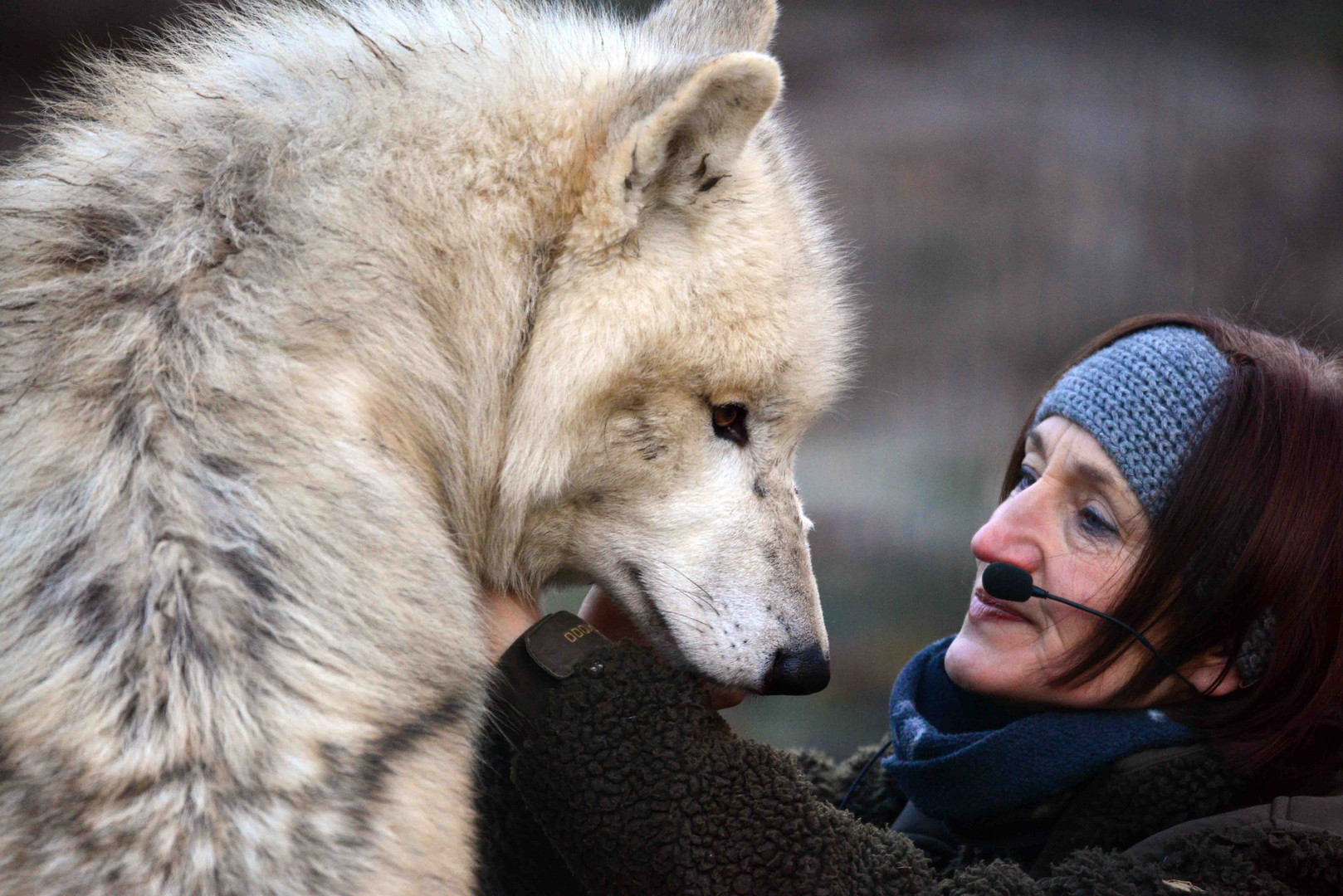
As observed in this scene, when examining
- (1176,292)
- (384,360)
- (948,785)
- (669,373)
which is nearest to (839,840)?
(948,785)

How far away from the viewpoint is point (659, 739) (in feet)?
4.85

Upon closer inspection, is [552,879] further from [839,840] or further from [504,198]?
[504,198]

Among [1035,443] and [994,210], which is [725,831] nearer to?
[1035,443]

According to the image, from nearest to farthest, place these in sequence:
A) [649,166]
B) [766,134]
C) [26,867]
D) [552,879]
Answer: [26,867] → [649,166] → [552,879] → [766,134]

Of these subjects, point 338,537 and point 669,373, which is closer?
point 338,537

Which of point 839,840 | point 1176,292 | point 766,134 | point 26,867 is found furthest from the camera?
point 1176,292

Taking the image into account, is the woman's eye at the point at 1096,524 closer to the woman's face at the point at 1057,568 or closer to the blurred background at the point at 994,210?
the woman's face at the point at 1057,568

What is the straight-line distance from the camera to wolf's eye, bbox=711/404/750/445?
71.3 inches

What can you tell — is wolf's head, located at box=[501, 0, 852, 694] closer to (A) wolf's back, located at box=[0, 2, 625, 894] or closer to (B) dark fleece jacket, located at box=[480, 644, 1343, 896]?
(A) wolf's back, located at box=[0, 2, 625, 894]

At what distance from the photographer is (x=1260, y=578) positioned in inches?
67.8

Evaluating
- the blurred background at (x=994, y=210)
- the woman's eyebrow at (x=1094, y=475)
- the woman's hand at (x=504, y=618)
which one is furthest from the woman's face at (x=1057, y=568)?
the blurred background at (x=994, y=210)

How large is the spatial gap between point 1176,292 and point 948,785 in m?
4.69

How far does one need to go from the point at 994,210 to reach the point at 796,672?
15.4 feet

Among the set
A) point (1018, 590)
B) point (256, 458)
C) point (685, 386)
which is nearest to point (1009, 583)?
point (1018, 590)
